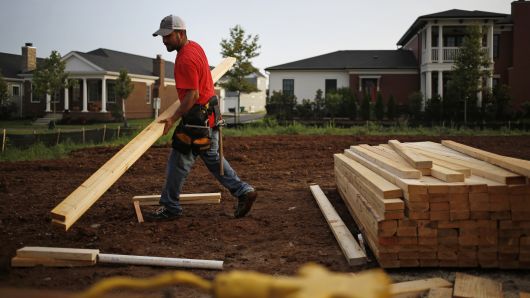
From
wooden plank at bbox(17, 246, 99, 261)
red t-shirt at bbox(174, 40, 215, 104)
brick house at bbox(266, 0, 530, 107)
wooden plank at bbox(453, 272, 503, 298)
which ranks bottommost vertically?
wooden plank at bbox(453, 272, 503, 298)

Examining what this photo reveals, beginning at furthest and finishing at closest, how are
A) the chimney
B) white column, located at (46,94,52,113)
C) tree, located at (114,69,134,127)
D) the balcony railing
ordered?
1. the chimney
2. white column, located at (46,94,52,113)
3. tree, located at (114,69,134,127)
4. the balcony railing

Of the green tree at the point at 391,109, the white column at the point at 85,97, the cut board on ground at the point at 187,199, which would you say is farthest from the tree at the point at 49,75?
the cut board on ground at the point at 187,199

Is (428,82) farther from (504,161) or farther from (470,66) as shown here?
(504,161)

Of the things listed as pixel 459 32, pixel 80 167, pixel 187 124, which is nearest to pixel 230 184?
pixel 187 124

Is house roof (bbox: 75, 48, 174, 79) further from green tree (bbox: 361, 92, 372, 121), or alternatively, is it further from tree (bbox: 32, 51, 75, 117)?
green tree (bbox: 361, 92, 372, 121)

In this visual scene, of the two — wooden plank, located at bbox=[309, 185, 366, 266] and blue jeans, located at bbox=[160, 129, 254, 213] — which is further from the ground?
blue jeans, located at bbox=[160, 129, 254, 213]

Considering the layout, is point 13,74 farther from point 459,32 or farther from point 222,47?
point 459,32

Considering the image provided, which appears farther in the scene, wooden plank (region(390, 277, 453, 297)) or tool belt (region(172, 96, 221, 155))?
Result: tool belt (region(172, 96, 221, 155))

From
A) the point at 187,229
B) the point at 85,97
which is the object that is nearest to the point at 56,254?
the point at 187,229

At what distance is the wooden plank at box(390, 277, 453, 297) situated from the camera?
349 cm

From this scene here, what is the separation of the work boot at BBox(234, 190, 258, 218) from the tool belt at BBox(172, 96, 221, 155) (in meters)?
0.74

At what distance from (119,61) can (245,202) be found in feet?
133

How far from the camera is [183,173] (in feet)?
18.9

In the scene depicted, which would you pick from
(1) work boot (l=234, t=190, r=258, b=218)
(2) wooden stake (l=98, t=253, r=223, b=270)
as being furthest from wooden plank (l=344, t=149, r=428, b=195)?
(2) wooden stake (l=98, t=253, r=223, b=270)
